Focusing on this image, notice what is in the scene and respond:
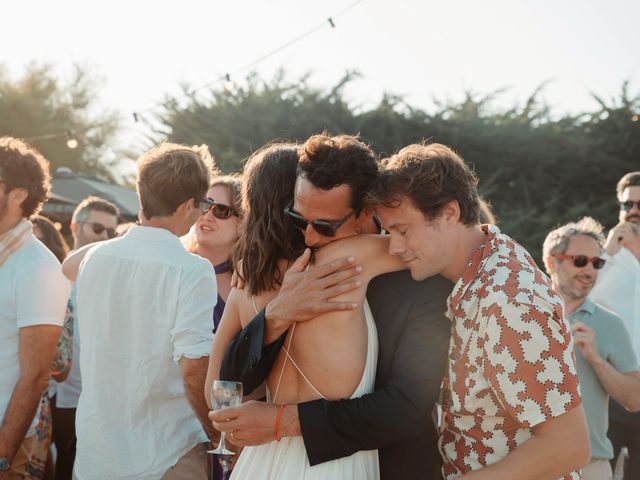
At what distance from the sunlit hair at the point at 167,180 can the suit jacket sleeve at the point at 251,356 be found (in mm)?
977

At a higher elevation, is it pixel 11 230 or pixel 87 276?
pixel 11 230

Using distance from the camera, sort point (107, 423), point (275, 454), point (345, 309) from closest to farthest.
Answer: point (345, 309) → point (275, 454) → point (107, 423)

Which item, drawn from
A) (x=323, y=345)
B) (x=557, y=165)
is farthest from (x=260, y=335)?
(x=557, y=165)

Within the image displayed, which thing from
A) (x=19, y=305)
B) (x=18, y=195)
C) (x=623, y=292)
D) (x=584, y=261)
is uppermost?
(x=18, y=195)

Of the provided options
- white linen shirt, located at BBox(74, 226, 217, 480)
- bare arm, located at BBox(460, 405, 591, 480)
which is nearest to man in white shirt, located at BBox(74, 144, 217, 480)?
white linen shirt, located at BBox(74, 226, 217, 480)

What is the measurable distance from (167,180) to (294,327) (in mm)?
1142

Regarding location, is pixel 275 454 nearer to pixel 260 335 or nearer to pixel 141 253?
pixel 260 335

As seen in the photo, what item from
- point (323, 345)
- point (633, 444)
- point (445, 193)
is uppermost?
point (445, 193)

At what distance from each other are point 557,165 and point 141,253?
14.7m

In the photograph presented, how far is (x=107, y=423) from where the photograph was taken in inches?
132

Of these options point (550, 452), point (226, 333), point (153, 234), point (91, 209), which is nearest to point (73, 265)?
point (153, 234)

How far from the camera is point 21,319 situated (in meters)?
3.66

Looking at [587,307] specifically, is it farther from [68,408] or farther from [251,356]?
[68,408]

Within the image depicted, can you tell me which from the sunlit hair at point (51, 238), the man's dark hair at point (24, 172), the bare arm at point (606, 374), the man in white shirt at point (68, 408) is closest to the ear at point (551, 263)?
the bare arm at point (606, 374)
